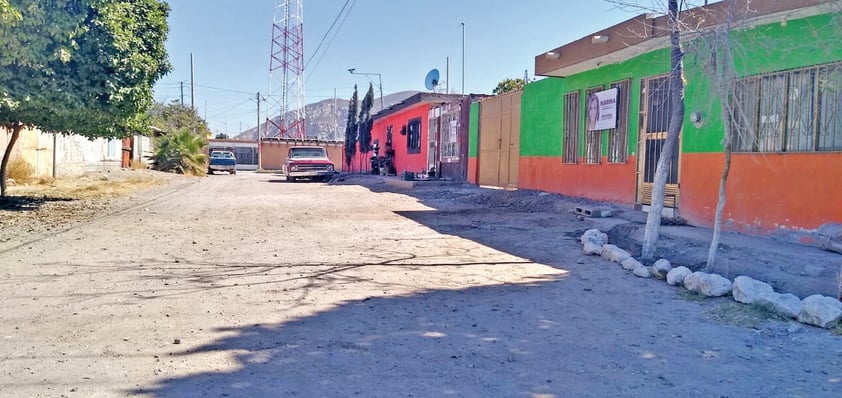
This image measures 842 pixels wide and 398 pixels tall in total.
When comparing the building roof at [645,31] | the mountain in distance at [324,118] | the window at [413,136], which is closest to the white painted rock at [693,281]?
the building roof at [645,31]

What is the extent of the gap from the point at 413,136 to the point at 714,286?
959 inches

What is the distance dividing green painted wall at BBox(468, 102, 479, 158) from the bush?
1471 centimetres

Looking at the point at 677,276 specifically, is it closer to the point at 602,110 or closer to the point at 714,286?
the point at 714,286

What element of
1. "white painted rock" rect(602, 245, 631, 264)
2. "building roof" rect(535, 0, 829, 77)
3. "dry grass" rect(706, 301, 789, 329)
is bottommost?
"dry grass" rect(706, 301, 789, 329)

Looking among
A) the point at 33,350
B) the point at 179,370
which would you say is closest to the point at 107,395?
the point at 179,370

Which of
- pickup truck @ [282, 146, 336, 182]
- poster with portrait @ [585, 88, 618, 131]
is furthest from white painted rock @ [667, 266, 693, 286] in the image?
pickup truck @ [282, 146, 336, 182]

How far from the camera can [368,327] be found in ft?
15.3

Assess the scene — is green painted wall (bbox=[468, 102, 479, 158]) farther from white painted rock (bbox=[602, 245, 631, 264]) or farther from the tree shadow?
white painted rock (bbox=[602, 245, 631, 264])

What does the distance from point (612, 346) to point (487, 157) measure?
1640 centimetres

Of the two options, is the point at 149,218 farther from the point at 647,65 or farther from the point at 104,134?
the point at 647,65

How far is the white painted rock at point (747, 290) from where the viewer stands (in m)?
5.36

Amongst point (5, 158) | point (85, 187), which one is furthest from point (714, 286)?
point (85, 187)

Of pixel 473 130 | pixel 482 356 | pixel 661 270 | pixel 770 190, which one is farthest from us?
pixel 473 130

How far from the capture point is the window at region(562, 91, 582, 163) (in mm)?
14523
